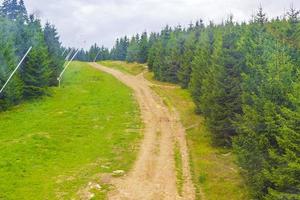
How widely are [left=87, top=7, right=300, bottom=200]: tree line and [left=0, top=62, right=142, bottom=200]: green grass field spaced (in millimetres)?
9476

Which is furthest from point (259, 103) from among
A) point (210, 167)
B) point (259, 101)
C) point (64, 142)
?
point (64, 142)

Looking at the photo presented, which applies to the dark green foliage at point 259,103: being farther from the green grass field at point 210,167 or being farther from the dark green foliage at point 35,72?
the dark green foliage at point 35,72

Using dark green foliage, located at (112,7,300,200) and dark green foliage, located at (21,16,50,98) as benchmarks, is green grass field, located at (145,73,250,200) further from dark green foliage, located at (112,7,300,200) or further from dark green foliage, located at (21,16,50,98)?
A: dark green foliage, located at (21,16,50,98)

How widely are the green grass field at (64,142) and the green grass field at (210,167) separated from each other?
5.82 metres

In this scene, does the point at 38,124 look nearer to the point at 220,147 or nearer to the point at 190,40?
the point at 220,147

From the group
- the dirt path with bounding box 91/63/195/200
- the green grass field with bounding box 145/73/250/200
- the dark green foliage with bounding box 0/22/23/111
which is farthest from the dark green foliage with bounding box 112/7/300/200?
the dark green foliage with bounding box 0/22/23/111

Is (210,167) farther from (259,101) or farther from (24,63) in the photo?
(24,63)

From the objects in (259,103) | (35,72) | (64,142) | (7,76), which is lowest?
(64,142)

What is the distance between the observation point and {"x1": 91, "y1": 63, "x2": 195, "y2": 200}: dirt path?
95.0 ft

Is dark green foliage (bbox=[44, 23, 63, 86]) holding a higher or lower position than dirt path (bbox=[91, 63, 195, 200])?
higher

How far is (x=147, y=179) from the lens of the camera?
104 feet

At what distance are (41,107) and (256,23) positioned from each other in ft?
99.7

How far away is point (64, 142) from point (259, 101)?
21.9 m

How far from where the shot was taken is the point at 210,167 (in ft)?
115
